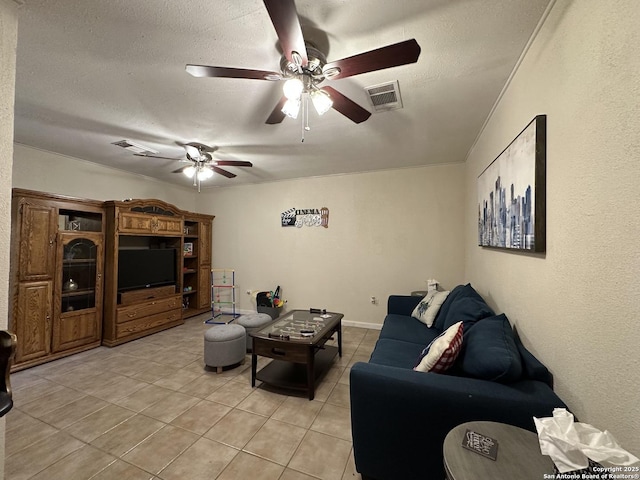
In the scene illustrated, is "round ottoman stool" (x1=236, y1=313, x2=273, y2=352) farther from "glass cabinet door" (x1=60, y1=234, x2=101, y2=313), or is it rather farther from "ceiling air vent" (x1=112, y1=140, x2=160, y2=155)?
"ceiling air vent" (x1=112, y1=140, x2=160, y2=155)

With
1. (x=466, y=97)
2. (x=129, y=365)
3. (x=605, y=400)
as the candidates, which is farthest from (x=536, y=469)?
(x=129, y=365)

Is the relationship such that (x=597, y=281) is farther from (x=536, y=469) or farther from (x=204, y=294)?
(x=204, y=294)

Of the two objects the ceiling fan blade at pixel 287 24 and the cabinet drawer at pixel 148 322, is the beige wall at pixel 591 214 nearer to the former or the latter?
the ceiling fan blade at pixel 287 24

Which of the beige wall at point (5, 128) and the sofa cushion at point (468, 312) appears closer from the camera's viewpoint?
the beige wall at point (5, 128)

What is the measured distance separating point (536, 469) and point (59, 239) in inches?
177

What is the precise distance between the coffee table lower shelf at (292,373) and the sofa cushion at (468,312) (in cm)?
137

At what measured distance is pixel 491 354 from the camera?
1237mm

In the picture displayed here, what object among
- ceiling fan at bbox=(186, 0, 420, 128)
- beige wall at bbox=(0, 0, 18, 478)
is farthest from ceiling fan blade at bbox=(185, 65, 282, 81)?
beige wall at bbox=(0, 0, 18, 478)

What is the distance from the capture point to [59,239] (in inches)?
117

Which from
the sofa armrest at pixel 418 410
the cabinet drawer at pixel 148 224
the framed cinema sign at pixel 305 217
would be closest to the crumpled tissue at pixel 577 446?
the sofa armrest at pixel 418 410

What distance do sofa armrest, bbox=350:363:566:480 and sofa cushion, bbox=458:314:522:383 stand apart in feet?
0.17

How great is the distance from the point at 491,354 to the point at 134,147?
4.01m

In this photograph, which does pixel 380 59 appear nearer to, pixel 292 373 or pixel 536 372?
pixel 536 372

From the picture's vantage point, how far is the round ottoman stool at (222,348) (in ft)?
8.70
